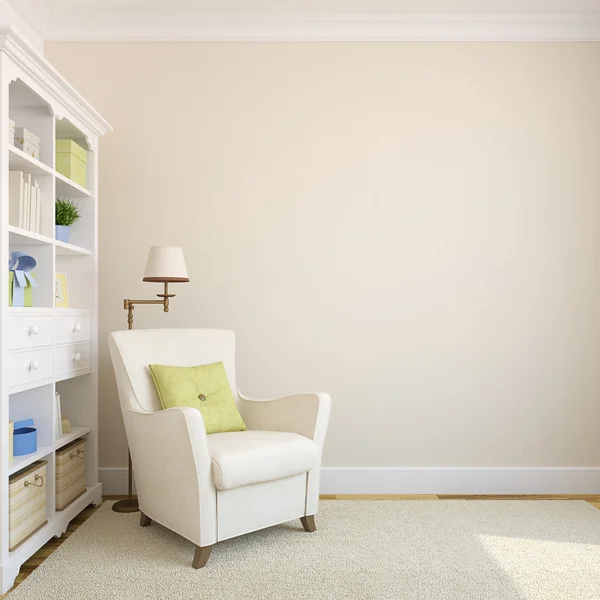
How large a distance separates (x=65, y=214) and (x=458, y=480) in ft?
8.62

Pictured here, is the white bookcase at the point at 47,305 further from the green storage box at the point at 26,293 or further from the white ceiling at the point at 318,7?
the white ceiling at the point at 318,7

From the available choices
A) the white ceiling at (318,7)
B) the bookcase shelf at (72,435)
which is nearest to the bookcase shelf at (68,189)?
the white ceiling at (318,7)

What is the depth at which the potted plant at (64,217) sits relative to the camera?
3041 millimetres

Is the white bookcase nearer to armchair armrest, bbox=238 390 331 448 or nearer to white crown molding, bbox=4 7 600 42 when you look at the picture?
white crown molding, bbox=4 7 600 42

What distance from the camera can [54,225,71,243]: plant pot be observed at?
3.01 meters

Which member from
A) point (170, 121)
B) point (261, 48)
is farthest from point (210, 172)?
point (261, 48)

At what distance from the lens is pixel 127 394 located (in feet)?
9.40

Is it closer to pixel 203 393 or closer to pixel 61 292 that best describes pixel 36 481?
pixel 203 393

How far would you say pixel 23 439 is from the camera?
2613 mm

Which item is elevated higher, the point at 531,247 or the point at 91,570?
the point at 531,247

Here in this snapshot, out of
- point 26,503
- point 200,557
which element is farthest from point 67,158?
point 200,557

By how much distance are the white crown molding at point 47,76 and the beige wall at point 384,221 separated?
45cm

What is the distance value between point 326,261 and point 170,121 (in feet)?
4.06

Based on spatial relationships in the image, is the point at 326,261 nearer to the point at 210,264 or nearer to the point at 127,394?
the point at 210,264
